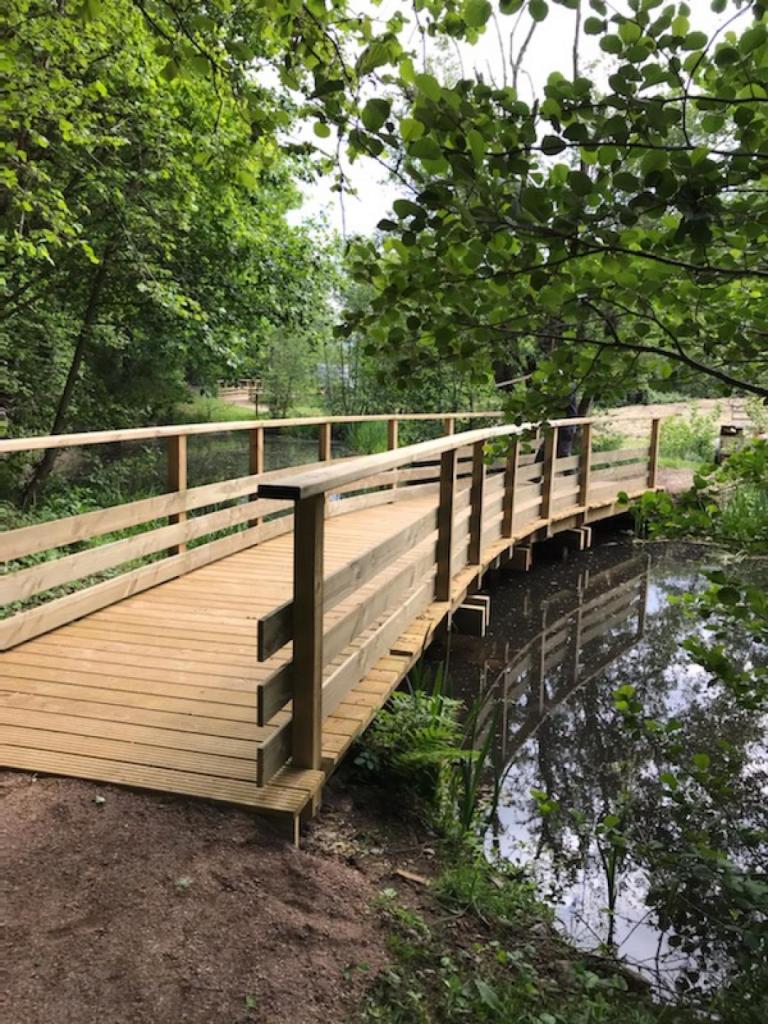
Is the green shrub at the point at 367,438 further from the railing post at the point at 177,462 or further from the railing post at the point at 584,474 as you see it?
the railing post at the point at 177,462

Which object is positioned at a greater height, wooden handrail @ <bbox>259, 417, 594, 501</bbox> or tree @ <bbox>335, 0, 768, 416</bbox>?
tree @ <bbox>335, 0, 768, 416</bbox>

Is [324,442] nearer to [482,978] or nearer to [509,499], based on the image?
[509,499]

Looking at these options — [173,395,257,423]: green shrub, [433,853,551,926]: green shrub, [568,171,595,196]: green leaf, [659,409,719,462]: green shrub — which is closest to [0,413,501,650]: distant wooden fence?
[433,853,551,926]: green shrub

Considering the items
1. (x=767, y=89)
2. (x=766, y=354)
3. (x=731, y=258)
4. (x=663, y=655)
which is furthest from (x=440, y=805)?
(x=663, y=655)

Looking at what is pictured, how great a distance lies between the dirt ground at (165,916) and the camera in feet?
5.41

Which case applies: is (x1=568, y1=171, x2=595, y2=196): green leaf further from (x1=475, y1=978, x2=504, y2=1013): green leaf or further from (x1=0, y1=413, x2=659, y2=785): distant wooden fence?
(x1=475, y1=978, x2=504, y2=1013): green leaf

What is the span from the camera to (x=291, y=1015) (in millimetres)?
1687

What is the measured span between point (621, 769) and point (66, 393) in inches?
279

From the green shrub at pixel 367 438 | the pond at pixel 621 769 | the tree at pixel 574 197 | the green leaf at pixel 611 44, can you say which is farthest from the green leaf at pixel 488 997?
the green shrub at pixel 367 438

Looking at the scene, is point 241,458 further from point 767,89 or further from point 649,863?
point 767,89

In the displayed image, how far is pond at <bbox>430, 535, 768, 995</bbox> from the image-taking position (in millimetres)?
2621

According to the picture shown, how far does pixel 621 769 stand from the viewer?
3941 millimetres

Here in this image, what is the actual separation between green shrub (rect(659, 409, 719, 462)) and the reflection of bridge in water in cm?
813

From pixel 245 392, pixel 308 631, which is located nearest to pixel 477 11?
pixel 308 631
